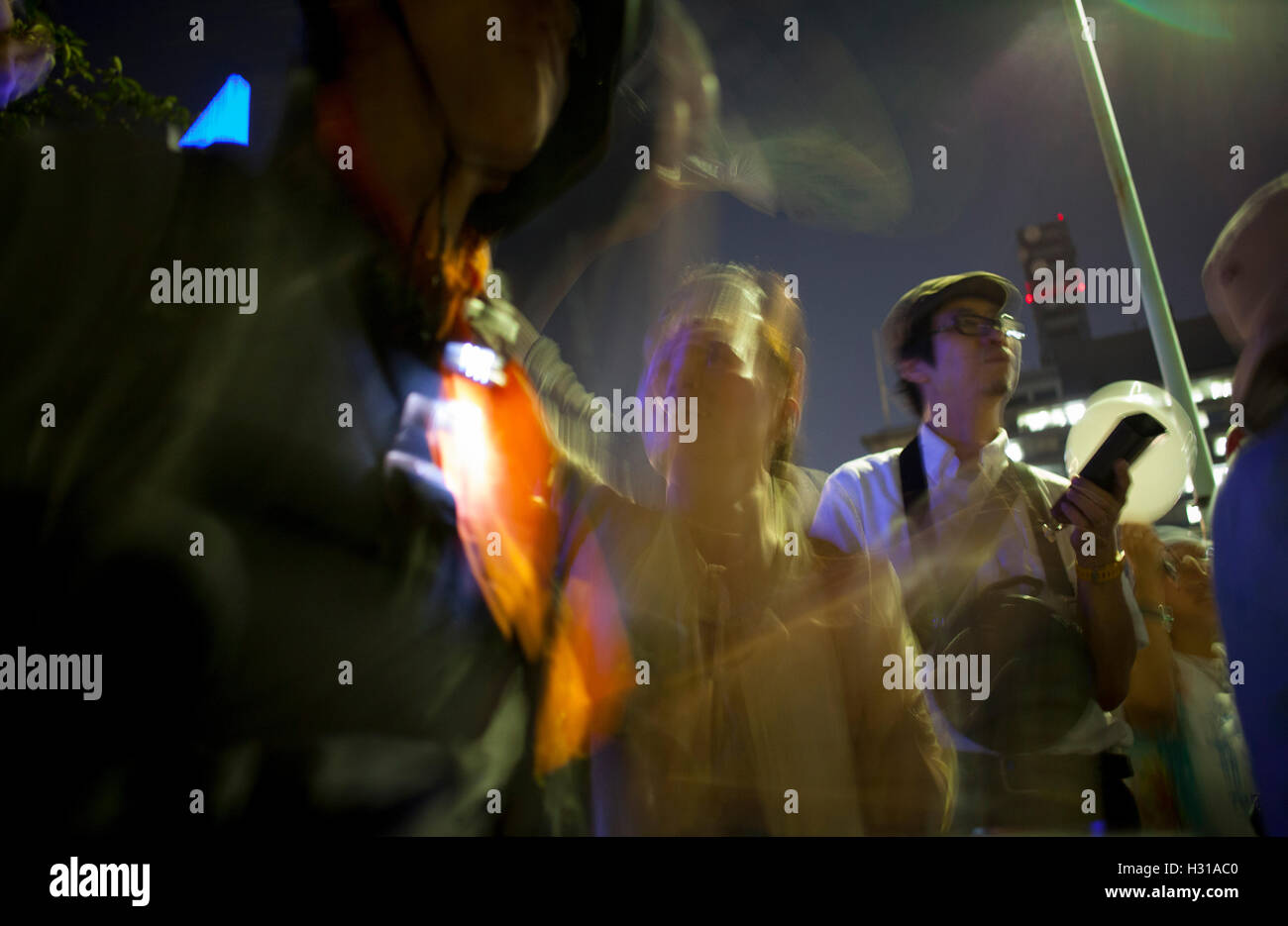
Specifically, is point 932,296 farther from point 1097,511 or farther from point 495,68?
point 495,68

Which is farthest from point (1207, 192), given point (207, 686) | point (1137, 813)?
point (207, 686)

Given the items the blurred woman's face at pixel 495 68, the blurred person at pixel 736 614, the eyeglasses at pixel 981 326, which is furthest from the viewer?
the blurred woman's face at pixel 495 68

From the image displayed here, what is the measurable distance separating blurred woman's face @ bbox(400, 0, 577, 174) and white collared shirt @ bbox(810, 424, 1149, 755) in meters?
1.23

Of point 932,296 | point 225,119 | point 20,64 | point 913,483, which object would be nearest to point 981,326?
point 932,296

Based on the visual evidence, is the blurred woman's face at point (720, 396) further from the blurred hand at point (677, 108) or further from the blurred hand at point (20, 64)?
the blurred hand at point (20, 64)

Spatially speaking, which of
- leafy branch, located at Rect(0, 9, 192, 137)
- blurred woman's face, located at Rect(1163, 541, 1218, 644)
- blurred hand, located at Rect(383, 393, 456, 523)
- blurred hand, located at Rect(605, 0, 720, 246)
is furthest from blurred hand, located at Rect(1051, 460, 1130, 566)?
leafy branch, located at Rect(0, 9, 192, 137)

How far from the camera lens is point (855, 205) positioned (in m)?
1.89

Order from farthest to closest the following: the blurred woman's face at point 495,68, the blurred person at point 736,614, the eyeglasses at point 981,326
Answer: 1. the blurred woman's face at point 495,68
2. the eyeglasses at point 981,326
3. the blurred person at point 736,614

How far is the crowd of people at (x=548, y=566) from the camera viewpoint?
67.9 inches

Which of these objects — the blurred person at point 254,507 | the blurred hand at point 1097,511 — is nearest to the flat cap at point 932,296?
the blurred hand at point 1097,511

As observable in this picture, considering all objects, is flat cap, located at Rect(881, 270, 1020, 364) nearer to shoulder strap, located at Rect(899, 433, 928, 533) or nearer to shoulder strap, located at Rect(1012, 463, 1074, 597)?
shoulder strap, located at Rect(899, 433, 928, 533)

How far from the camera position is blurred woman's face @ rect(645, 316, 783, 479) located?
1791 mm

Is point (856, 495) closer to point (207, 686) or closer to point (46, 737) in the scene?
point (207, 686)
